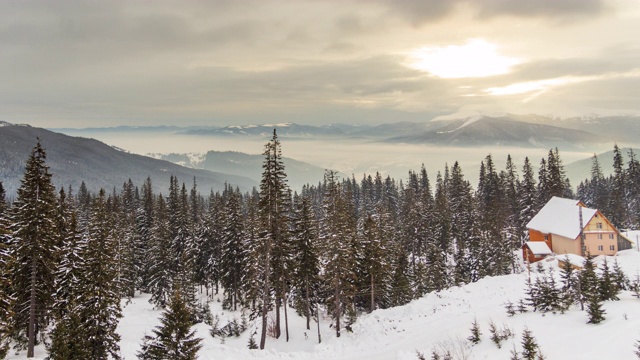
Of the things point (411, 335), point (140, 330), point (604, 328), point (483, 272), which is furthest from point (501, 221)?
point (140, 330)

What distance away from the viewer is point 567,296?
79.8 ft

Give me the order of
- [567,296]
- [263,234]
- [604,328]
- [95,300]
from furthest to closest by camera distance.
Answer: [263,234] → [95,300] → [567,296] → [604,328]

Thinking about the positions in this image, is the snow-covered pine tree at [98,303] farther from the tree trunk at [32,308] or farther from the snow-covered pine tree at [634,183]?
the snow-covered pine tree at [634,183]

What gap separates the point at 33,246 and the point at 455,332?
3335 cm

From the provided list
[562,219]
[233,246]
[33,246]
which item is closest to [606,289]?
[33,246]

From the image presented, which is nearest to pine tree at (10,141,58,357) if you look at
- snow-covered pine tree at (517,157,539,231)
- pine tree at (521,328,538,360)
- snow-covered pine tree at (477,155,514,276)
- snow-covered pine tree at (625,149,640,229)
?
pine tree at (521,328,538,360)

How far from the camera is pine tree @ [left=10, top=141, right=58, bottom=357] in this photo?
32.4 metres

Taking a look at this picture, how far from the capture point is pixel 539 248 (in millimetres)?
62438

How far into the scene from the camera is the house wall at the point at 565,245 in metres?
59.1

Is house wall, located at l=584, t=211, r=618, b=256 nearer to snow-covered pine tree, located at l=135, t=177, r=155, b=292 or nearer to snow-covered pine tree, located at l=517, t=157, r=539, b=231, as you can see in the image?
snow-covered pine tree, located at l=517, t=157, r=539, b=231

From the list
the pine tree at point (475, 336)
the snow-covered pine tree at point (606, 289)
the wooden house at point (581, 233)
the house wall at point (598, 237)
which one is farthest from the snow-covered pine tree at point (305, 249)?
the house wall at point (598, 237)

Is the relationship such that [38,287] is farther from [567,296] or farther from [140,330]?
[567,296]

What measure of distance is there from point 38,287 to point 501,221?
70.1 m

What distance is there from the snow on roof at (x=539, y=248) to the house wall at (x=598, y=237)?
5315mm
